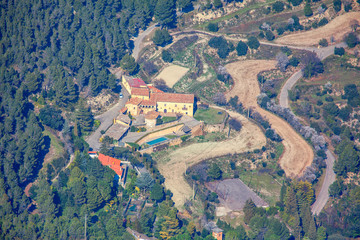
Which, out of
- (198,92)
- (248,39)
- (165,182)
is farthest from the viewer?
(248,39)

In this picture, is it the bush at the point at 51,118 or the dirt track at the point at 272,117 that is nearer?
the bush at the point at 51,118

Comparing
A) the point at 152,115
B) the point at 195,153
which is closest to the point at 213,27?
the point at 152,115

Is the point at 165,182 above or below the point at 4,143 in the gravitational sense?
below

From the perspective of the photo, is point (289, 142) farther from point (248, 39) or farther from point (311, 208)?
point (248, 39)

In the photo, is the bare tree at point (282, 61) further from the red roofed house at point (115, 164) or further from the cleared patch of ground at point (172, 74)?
the red roofed house at point (115, 164)

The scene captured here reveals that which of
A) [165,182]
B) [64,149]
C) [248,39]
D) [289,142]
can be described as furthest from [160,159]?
[248,39]

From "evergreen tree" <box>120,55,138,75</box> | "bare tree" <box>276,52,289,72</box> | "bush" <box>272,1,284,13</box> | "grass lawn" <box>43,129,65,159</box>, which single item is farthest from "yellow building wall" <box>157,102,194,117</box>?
"bush" <box>272,1,284,13</box>

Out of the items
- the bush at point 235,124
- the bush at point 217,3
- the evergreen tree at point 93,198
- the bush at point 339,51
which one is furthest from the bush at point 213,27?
the evergreen tree at point 93,198
